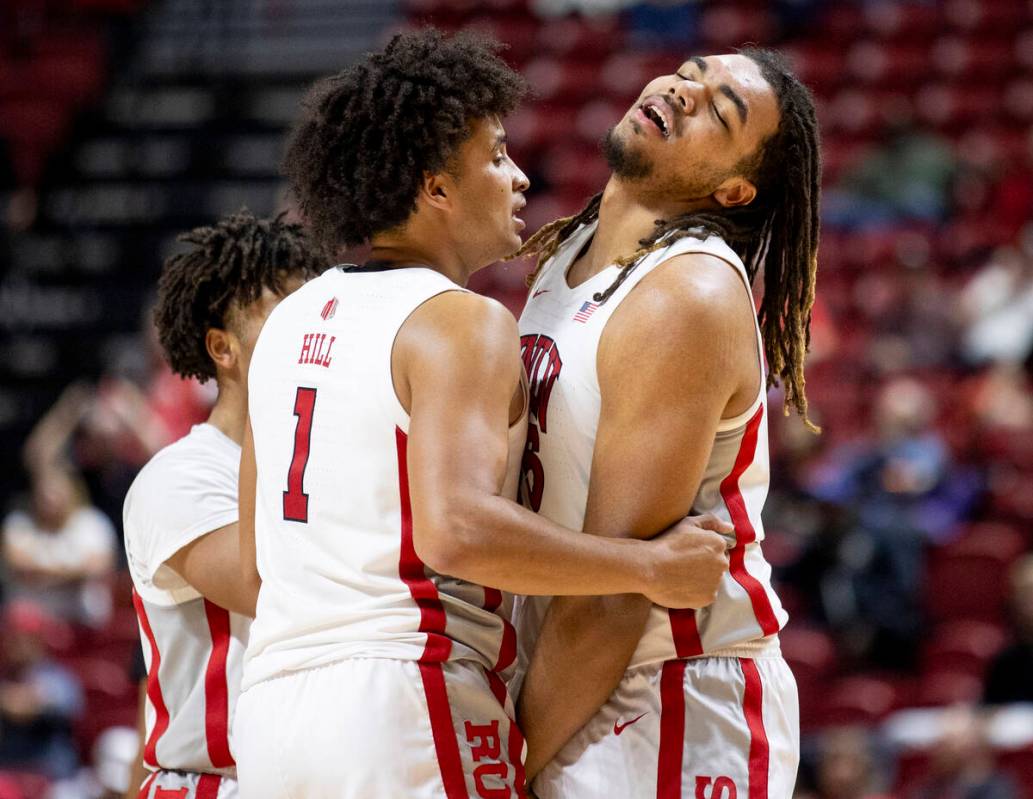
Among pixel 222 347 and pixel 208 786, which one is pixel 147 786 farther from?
pixel 222 347

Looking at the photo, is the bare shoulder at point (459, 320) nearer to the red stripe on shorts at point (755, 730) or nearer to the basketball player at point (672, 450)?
the basketball player at point (672, 450)

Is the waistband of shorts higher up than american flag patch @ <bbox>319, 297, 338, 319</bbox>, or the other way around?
american flag patch @ <bbox>319, 297, 338, 319</bbox>

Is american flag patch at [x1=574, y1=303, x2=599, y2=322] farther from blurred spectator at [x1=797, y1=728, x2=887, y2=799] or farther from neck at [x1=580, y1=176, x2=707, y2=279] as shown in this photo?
blurred spectator at [x1=797, y1=728, x2=887, y2=799]

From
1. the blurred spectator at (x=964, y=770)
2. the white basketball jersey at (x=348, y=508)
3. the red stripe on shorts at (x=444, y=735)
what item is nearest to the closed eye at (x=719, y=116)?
the white basketball jersey at (x=348, y=508)

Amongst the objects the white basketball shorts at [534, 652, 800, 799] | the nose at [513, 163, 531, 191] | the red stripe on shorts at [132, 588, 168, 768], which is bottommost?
the red stripe on shorts at [132, 588, 168, 768]

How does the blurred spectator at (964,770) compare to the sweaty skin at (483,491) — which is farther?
the blurred spectator at (964,770)

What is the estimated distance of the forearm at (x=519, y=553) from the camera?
7.73ft

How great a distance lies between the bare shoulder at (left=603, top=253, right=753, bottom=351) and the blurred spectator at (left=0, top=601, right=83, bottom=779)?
16.4ft

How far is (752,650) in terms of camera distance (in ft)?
9.00

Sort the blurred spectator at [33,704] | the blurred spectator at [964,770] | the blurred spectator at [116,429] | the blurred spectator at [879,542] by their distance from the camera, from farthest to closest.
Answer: the blurred spectator at [116,429], the blurred spectator at [879,542], the blurred spectator at [33,704], the blurred spectator at [964,770]

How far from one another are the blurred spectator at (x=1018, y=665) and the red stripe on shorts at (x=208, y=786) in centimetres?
449

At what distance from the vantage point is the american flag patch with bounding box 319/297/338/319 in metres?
2.61

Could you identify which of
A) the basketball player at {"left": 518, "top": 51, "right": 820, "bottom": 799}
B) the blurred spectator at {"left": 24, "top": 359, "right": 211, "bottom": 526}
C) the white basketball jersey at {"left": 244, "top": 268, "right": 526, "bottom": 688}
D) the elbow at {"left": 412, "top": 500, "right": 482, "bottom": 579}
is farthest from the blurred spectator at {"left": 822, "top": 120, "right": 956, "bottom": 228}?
the elbow at {"left": 412, "top": 500, "right": 482, "bottom": 579}

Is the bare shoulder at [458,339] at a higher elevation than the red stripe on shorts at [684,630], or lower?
higher
